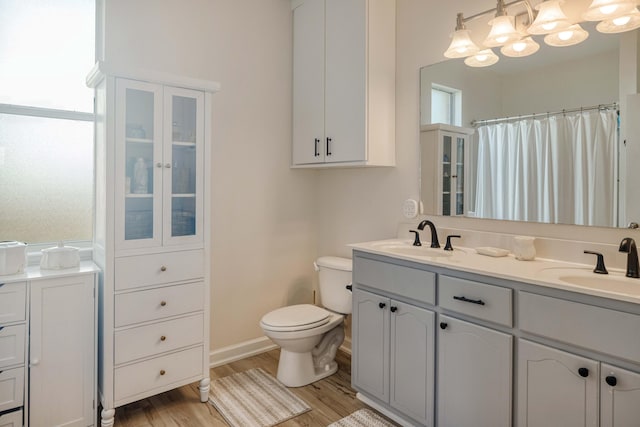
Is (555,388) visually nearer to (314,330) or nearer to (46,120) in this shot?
(314,330)

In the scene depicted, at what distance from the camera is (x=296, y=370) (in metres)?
2.57

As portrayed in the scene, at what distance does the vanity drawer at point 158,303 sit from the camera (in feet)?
6.83

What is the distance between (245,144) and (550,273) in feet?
6.98

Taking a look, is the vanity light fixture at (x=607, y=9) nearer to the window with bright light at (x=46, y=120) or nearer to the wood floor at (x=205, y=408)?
the wood floor at (x=205, y=408)

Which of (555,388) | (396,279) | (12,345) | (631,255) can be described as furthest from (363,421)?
(12,345)

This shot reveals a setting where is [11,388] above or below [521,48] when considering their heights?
below

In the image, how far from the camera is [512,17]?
1997 millimetres

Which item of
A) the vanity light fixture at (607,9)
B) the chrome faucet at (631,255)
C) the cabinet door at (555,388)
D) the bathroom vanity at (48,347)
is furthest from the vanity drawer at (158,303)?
the vanity light fixture at (607,9)

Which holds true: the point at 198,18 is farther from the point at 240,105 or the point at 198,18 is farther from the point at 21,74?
the point at 21,74

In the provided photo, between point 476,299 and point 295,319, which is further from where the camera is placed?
point 295,319

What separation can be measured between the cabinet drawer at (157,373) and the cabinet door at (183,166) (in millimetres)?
656

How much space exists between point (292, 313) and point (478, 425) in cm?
129

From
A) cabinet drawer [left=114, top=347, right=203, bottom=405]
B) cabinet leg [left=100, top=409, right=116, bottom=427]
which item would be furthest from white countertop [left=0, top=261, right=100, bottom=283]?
cabinet leg [left=100, top=409, right=116, bottom=427]

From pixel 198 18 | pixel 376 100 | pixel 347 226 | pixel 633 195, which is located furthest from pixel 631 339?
pixel 198 18
